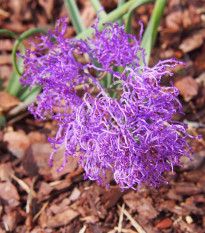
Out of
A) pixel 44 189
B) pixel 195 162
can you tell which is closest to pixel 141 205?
pixel 195 162

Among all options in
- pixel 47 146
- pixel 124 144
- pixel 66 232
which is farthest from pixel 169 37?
pixel 66 232

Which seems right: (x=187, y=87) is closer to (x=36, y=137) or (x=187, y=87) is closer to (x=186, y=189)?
(x=186, y=189)

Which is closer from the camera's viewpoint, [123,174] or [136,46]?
[123,174]

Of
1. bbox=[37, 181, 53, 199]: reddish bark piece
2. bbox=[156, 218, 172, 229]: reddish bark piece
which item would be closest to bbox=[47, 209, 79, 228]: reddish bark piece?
bbox=[37, 181, 53, 199]: reddish bark piece

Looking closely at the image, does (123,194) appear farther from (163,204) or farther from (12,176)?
(12,176)

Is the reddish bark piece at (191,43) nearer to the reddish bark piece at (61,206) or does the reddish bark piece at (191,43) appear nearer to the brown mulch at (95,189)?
the brown mulch at (95,189)

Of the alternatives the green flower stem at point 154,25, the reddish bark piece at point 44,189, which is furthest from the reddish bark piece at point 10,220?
the green flower stem at point 154,25

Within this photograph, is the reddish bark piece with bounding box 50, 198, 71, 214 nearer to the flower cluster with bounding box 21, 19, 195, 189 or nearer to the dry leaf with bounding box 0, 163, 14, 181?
the dry leaf with bounding box 0, 163, 14, 181
